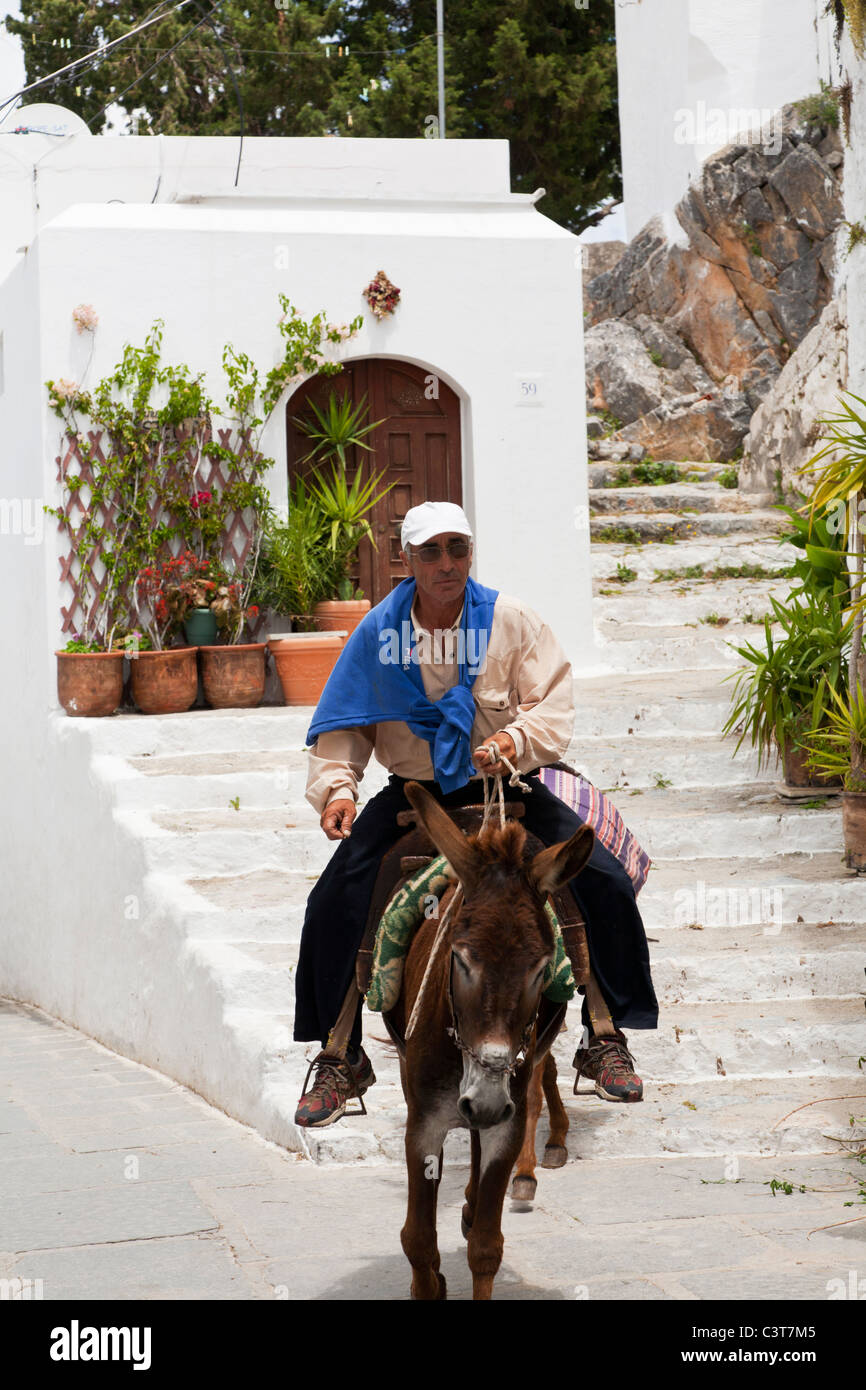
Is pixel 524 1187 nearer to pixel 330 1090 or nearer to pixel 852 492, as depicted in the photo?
pixel 330 1090

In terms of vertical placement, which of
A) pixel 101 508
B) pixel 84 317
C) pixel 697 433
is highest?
pixel 697 433

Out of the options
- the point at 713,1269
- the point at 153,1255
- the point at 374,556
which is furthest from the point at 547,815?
the point at 374,556

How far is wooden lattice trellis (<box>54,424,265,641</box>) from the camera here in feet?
36.2

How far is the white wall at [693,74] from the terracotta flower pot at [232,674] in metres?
11.7

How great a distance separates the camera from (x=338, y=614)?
449 inches

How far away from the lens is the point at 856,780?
294 inches

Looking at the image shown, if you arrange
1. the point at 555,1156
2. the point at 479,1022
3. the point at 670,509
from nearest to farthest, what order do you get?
the point at 479,1022 < the point at 555,1156 < the point at 670,509

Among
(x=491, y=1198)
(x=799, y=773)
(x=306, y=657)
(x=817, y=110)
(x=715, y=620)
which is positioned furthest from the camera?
(x=817, y=110)

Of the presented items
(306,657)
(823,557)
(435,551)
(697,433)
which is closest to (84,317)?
(306,657)

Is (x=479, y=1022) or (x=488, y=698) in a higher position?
(x=488, y=698)

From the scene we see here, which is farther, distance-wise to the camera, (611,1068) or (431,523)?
(611,1068)

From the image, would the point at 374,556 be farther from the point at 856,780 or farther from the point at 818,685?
the point at 856,780

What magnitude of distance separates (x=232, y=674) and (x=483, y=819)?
23.4ft

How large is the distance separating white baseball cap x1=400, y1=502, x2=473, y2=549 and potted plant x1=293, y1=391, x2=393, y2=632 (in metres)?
7.16
